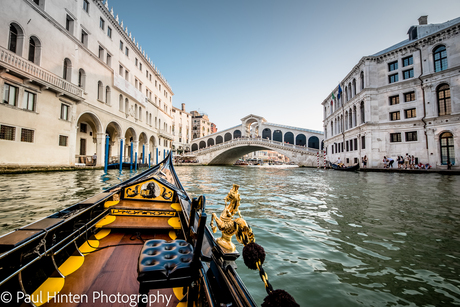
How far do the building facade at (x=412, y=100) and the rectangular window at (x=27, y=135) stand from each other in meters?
17.8

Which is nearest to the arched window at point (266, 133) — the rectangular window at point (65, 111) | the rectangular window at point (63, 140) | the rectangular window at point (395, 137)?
the rectangular window at point (395, 137)

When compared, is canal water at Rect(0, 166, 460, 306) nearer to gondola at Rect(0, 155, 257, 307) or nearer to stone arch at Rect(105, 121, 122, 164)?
gondola at Rect(0, 155, 257, 307)

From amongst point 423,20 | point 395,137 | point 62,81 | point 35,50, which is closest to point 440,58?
point 395,137

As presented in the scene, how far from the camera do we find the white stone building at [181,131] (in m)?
33.2

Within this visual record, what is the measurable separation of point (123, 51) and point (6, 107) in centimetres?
1011

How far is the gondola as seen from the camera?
2.65ft

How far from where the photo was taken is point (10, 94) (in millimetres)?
7406

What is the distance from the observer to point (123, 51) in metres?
15.5

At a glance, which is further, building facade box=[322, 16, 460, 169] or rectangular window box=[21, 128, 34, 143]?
building facade box=[322, 16, 460, 169]

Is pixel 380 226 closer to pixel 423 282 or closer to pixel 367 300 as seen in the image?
pixel 423 282

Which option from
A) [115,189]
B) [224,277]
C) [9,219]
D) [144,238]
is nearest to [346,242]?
[224,277]

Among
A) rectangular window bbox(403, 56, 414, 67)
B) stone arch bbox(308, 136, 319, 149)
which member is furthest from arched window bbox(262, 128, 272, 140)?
rectangular window bbox(403, 56, 414, 67)

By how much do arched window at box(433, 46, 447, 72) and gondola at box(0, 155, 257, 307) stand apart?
17.2 m

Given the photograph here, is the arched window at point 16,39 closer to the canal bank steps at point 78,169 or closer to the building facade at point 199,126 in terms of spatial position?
the canal bank steps at point 78,169
